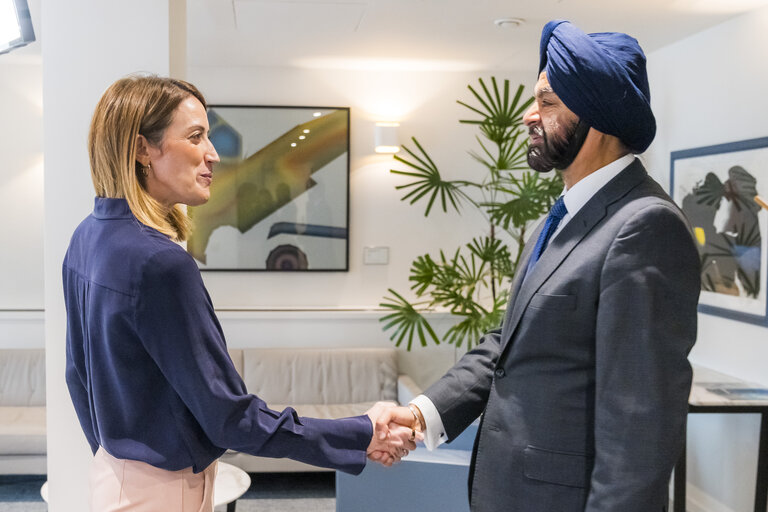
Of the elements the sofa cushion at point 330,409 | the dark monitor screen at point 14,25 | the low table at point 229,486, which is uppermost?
the dark monitor screen at point 14,25

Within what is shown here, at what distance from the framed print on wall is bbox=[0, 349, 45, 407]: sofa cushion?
159 inches

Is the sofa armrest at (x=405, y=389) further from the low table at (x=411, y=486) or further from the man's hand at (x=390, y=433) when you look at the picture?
the man's hand at (x=390, y=433)

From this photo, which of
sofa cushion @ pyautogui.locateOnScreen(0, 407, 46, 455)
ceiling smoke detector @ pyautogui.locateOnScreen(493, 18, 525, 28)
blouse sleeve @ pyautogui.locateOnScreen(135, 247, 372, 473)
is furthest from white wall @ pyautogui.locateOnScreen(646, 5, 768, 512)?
sofa cushion @ pyautogui.locateOnScreen(0, 407, 46, 455)

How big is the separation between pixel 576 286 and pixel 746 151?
2.87m

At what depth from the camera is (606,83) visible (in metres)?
1.42

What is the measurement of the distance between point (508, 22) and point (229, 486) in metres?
2.68

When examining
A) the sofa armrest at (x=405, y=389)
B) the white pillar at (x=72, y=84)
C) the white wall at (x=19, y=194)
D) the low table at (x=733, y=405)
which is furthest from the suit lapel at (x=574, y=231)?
the white wall at (x=19, y=194)

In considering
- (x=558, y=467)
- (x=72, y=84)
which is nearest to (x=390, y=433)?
(x=558, y=467)

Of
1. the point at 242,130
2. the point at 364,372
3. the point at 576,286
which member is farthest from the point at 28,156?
the point at 576,286

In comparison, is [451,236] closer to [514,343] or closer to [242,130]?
[242,130]

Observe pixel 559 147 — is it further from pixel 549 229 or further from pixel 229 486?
pixel 229 486

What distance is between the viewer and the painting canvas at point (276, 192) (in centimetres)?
529

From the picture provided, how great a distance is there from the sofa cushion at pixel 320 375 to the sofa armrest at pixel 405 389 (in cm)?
7

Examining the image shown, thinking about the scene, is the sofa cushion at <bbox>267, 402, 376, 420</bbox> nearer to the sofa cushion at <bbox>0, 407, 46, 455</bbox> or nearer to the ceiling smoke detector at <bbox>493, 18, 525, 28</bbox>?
the sofa cushion at <bbox>0, 407, 46, 455</bbox>
